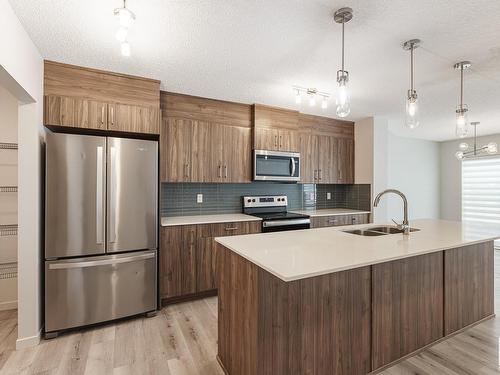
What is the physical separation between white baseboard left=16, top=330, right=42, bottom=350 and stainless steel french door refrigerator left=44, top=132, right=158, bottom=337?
9 centimetres

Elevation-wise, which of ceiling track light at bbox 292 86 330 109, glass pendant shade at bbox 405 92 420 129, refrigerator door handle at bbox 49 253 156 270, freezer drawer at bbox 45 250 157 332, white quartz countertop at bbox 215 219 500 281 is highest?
ceiling track light at bbox 292 86 330 109

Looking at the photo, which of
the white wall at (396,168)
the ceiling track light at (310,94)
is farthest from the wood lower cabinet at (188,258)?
the white wall at (396,168)

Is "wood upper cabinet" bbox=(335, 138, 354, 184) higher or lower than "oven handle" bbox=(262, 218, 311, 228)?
higher

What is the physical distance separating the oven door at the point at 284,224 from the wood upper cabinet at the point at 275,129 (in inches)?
41.6

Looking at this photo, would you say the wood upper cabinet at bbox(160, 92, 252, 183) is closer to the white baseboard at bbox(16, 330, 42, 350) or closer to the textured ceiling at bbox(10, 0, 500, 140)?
the textured ceiling at bbox(10, 0, 500, 140)

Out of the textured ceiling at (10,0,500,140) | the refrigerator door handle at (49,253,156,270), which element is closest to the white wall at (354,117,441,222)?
the textured ceiling at (10,0,500,140)

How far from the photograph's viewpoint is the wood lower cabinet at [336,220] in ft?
12.6

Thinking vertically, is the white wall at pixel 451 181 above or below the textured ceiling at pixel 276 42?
below

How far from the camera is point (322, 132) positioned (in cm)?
433

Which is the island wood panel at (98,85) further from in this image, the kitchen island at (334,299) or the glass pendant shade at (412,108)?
the glass pendant shade at (412,108)

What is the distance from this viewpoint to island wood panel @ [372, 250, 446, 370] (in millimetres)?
1806

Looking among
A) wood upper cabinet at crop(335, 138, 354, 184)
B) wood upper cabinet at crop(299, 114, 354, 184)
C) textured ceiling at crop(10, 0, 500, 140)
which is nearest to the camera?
textured ceiling at crop(10, 0, 500, 140)

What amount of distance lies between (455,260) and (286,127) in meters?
2.57

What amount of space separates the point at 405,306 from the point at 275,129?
2.67m
